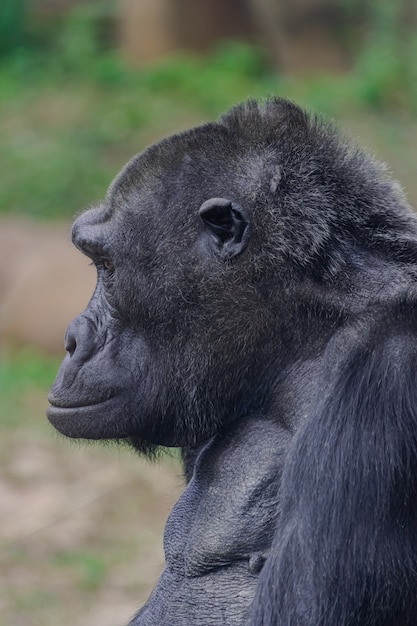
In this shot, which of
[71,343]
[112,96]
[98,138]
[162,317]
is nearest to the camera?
[162,317]

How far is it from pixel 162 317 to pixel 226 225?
0.33 meters

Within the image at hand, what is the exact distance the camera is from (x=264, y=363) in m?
3.22

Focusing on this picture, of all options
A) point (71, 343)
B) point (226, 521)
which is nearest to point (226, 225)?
point (71, 343)

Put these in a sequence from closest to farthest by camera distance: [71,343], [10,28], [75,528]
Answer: [71,343], [75,528], [10,28]

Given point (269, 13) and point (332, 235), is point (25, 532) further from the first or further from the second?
point (269, 13)

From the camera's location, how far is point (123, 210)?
344cm

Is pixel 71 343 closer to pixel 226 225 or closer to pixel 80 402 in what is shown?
pixel 80 402

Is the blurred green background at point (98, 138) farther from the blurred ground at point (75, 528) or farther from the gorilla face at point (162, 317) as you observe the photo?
the gorilla face at point (162, 317)

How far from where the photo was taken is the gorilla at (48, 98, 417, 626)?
286 cm

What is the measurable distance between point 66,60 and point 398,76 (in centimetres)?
464

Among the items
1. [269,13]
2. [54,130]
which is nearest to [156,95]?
[54,130]

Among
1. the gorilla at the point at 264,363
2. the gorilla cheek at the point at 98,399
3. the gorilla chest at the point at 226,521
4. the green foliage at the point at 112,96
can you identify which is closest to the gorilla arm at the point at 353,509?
the gorilla at the point at 264,363

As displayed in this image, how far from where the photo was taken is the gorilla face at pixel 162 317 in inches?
128

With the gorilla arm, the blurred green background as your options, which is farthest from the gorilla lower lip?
the blurred green background
